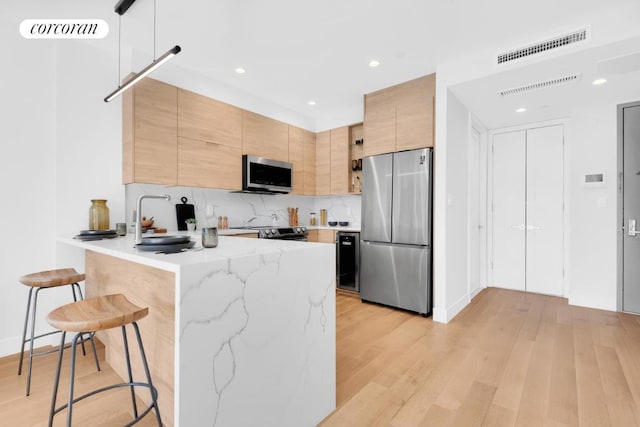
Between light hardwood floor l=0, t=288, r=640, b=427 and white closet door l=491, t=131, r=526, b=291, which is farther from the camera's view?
white closet door l=491, t=131, r=526, b=291

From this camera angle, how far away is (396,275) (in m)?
3.49

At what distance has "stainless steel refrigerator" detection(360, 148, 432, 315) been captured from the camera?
3266 mm

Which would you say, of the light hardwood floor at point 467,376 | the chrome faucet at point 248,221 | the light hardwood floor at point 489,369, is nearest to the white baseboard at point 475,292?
the light hardwood floor at point 489,369

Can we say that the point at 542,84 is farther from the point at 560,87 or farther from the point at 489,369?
the point at 489,369

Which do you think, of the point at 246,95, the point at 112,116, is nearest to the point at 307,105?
the point at 246,95

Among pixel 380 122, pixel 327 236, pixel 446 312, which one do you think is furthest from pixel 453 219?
pixel 327 236

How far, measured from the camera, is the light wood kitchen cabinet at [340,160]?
178 inches

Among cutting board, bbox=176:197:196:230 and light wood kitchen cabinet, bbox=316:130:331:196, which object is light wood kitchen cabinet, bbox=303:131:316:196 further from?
cutting board, bbox=176:197:196:230

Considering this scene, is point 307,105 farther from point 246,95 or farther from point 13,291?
point 13,291

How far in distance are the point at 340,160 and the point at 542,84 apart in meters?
2.54

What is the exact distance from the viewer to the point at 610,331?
286cm

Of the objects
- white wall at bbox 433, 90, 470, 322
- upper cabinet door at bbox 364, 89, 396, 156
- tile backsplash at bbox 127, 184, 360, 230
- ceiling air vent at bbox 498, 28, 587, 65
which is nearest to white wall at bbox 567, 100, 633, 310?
white wall at bbox 433, 90, 470, 322

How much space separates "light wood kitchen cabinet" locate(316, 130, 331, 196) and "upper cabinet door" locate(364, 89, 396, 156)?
1.04 m

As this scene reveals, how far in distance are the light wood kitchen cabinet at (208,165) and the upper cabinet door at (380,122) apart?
1.65 m
